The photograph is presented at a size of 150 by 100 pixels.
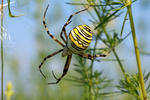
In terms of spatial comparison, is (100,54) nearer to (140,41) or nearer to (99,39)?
(99,39)

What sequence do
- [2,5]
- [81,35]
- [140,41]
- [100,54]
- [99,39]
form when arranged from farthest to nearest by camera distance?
[140,41], [100,54], [99,39], [81,35], [2,5]

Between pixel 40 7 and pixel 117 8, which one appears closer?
pixel 117 8

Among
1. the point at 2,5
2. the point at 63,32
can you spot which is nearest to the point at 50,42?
the point at 63,32

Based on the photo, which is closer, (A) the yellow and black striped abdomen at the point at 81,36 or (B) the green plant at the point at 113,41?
(B) the green plant at the point at 113,41

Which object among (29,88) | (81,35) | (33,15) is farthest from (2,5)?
(29,88)

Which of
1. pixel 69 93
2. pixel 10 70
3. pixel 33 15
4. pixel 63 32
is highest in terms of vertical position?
pixel 33 15

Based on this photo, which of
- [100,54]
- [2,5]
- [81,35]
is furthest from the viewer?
[100,54]

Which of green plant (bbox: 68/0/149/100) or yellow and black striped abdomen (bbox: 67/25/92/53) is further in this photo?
yellow and black striped abdomen (bbox: 67/25/92/53)

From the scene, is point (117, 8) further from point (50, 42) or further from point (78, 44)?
point (50, 42)

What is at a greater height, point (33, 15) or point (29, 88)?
point (33, 15)
